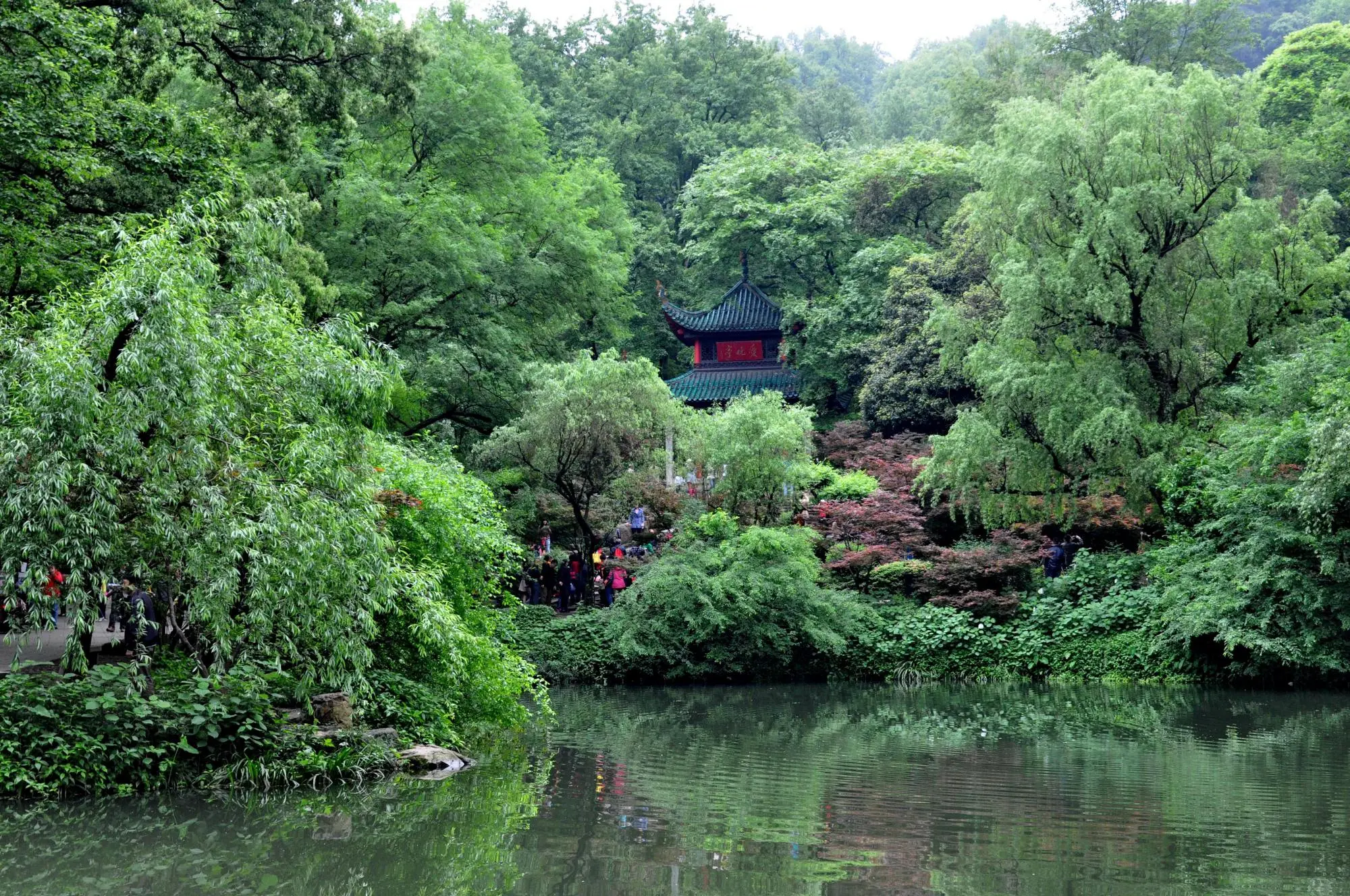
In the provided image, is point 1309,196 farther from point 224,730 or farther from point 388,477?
point 224,730

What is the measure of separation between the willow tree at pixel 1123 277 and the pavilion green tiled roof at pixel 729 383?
11.4 m

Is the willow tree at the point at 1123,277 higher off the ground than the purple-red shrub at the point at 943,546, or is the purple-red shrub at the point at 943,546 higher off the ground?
the willow tree at the point at 1123,277

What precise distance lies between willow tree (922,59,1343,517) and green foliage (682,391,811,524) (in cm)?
256

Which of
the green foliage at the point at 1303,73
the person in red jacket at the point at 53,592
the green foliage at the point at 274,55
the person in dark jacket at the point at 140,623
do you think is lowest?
the person in dark jacket at the point at 140,623

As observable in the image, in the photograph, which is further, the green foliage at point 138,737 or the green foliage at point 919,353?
the green foliage at point 919,353

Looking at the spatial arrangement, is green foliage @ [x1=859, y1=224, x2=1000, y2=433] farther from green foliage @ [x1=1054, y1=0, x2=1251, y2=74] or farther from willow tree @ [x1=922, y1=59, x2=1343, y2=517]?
green foliage @ [x1=1054, y1=0, x2=1251, y2=74]

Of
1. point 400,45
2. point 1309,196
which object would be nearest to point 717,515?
point 400,45

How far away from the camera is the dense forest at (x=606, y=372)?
30.7 ft

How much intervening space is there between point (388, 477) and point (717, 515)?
7.99 meters

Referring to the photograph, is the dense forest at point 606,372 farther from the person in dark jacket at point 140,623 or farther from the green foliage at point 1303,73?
the person in dark jacket at point 140,623

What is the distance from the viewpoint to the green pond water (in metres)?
7.20

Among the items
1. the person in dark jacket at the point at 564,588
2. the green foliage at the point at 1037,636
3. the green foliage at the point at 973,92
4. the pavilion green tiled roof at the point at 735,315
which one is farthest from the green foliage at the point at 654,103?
the green foliage at the point at 1037,636

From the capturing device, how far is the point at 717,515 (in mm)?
20266

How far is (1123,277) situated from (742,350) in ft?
48.1
